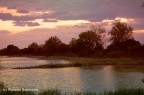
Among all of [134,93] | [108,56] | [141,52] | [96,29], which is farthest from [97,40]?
[134,93]

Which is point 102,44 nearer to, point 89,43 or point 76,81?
point 89,43

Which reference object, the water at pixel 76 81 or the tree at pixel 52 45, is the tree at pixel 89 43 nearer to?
→ the tree at pixel 52 45

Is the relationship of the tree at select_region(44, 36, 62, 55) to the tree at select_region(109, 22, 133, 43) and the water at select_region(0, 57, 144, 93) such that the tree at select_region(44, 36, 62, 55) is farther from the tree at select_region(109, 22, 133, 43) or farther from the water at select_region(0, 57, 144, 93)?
the water at select_region(0, 57, 144, 93)

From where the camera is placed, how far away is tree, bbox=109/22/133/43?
412 ft

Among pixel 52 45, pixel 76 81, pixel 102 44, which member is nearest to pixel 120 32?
pixel 102 44

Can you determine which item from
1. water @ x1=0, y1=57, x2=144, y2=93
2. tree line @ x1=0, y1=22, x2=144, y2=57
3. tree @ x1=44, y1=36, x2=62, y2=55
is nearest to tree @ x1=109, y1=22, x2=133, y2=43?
tree line @ x1=0, y1=22, x2=144, y2=57

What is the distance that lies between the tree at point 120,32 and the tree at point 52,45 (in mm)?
43844

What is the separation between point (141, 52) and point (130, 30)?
22609 millimetres

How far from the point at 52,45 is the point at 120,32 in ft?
167

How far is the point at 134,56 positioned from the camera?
106 metres

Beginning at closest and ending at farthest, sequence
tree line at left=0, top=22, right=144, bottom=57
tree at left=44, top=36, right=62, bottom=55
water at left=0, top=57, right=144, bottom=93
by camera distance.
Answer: water at left=0, top=57, right=144, bottom=93, tree line at left=0, top=22, right=144, bottom=57, tree at left=44, top=36, right=62, bottom=55

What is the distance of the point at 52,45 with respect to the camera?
168 metres

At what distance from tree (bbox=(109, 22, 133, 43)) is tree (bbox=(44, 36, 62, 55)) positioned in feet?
144

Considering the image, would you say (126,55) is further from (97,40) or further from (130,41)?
(97,40)
